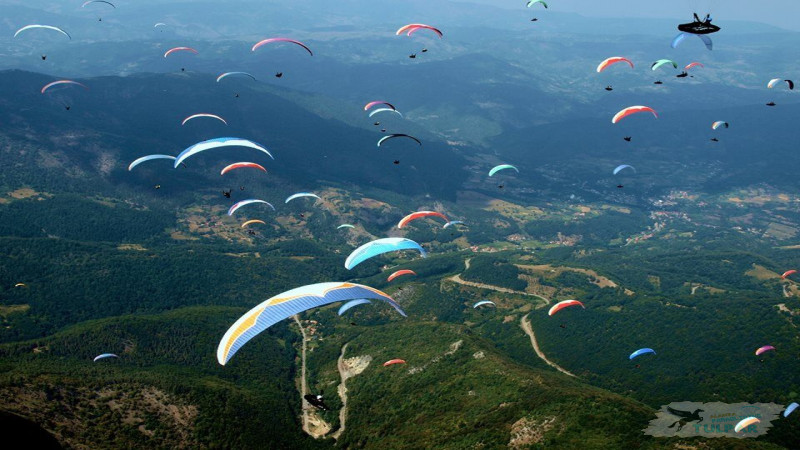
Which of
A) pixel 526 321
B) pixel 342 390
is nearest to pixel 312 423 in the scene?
pixel 342 390

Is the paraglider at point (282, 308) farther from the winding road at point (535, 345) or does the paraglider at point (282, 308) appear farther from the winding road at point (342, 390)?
the winding road at point (535, 345)

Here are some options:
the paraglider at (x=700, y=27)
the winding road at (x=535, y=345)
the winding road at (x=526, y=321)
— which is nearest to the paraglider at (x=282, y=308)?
the paraglider at (x=700, y=27)

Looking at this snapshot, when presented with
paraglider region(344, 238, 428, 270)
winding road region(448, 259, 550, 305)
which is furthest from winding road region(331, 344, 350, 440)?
winding road region(448, 259, 550, 305)

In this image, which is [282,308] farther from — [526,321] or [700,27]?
[526,321]

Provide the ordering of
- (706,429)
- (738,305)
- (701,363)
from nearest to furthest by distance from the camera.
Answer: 1. (706,429)
2. (701,363)
3. (738,305)

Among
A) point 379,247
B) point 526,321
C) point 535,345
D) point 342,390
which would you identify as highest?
point 379,247

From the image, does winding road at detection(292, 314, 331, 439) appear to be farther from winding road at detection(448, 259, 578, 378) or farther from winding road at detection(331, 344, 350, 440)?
winding road at detection(448, 259, 578, 378)

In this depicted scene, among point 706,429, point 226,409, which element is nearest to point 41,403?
point 226,409

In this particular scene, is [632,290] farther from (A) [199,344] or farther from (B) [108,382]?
(B) [108,382]
